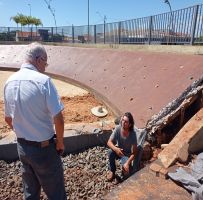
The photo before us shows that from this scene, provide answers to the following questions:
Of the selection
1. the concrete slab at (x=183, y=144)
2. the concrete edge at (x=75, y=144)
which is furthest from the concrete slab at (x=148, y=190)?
the concrete edge at (x=75, y=144)

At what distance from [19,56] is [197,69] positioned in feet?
40.7

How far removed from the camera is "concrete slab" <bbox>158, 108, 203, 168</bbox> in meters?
3.71

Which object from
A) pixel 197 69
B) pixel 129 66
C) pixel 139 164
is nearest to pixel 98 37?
pixel 129 66

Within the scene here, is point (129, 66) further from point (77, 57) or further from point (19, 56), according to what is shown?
point (19, 56)

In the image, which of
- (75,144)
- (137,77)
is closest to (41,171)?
(75,144)

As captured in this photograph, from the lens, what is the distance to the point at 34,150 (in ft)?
8.91

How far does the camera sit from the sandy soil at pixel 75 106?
20.7ft

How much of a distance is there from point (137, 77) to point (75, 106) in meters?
1.87

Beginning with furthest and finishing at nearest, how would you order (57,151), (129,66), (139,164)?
(129,66) < (139,164) < (57,151)

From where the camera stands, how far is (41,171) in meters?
2.80

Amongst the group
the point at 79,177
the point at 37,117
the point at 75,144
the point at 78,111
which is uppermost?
the point at 37,117

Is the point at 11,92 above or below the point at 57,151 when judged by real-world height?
above

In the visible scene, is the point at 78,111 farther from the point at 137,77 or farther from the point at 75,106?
the point at 137,77

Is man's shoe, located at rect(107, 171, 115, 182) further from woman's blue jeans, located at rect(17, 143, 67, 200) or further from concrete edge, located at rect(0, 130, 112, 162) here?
woman's blue jeans, located at rect(17, 143, 67, 200)
